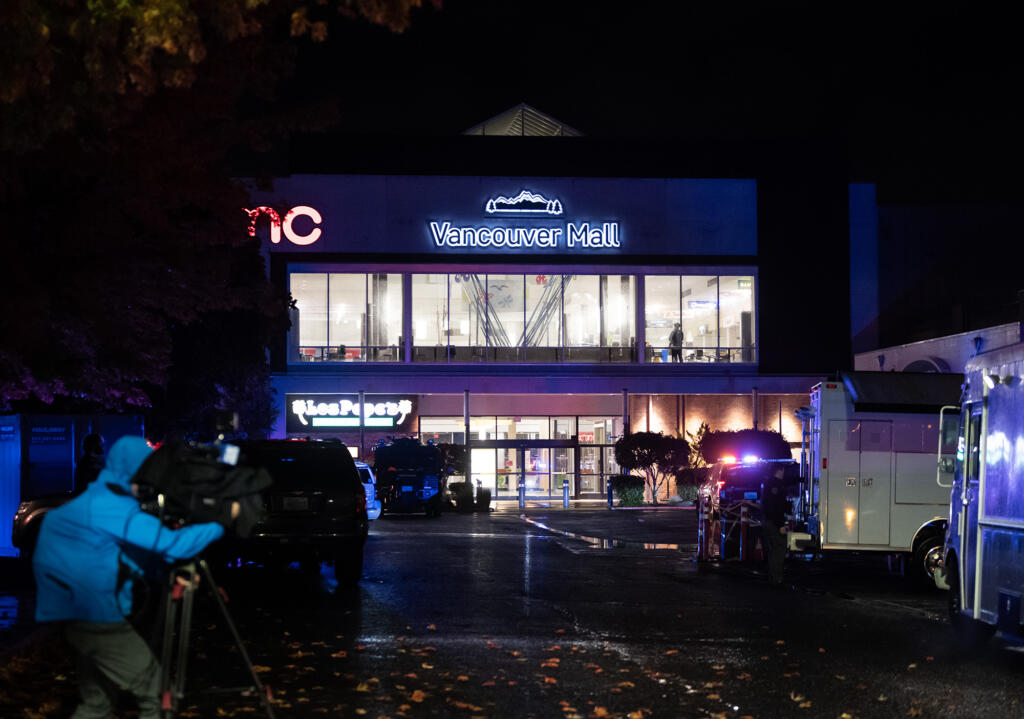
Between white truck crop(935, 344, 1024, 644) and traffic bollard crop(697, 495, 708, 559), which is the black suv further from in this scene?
white truck crop(935, 344, 1024, 644)

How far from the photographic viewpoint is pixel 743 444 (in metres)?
43.8

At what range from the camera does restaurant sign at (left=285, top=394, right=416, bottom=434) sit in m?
48.2

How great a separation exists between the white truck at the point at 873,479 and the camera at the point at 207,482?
1247cm

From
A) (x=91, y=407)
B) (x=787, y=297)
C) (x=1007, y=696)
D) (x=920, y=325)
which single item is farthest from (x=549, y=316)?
(x=1007, y=696)

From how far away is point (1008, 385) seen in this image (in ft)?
34.8

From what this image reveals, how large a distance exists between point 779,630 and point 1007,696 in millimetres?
3333

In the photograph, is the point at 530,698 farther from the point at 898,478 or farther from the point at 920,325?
the point at 920,325

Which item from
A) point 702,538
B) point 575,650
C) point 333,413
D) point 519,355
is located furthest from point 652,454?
point 575,650

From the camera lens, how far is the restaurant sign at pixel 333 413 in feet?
158

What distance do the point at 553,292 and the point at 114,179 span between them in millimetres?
38780

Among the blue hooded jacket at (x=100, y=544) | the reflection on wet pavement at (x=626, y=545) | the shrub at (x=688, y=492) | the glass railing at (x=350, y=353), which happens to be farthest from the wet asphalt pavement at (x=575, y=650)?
the glass railing at (x=350, y=353)

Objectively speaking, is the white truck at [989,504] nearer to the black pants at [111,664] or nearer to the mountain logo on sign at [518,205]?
the black pants at [111,664]

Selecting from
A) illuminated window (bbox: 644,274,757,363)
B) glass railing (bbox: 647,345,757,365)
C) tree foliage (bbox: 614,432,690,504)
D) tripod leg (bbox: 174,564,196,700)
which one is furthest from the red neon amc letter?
tripod leg (bbox: 174,564,196,700)

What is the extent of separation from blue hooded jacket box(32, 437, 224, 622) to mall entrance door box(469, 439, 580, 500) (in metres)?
42.2
